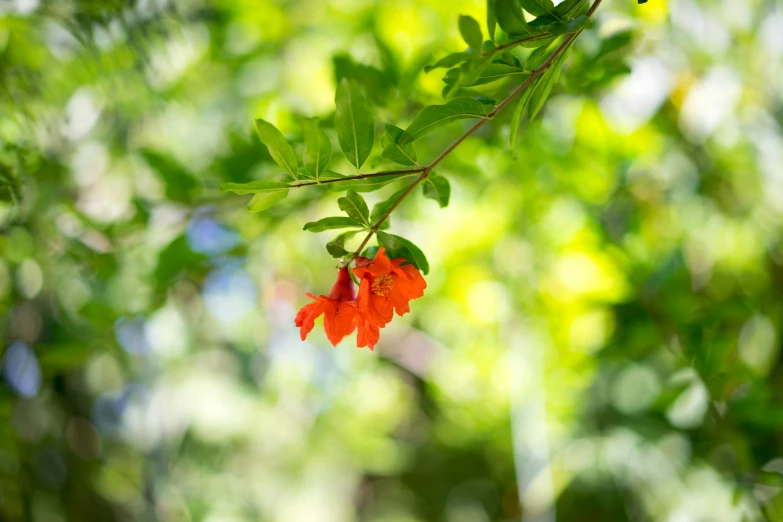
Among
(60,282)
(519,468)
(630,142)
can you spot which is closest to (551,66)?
(630,142)

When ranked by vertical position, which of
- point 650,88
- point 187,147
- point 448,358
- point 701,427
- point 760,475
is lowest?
point 760,475

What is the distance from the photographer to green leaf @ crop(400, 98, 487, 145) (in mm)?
380

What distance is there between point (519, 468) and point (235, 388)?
76 centimetres

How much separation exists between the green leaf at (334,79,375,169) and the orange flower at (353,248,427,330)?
8 cm

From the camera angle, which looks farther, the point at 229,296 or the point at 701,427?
the point at 229,296

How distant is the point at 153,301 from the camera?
82 centimetres

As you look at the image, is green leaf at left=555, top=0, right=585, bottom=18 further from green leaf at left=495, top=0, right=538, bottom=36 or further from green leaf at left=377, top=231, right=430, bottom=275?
green leaf at left=377, top=231, right=430, bottom=275

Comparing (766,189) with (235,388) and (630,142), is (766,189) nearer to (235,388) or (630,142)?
(630,142)

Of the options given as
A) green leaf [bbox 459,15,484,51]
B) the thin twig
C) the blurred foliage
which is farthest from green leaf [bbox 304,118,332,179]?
the blurred foliage

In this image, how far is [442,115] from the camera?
0.38 meters

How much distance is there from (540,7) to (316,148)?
166 millimetres

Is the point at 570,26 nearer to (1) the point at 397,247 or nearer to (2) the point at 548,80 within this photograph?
(2) the point at 548,80

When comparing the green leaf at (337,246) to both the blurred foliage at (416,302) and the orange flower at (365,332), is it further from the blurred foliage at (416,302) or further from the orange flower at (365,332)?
the blurred foliage at (416,302)

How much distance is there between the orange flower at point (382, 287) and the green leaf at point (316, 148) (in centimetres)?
7
